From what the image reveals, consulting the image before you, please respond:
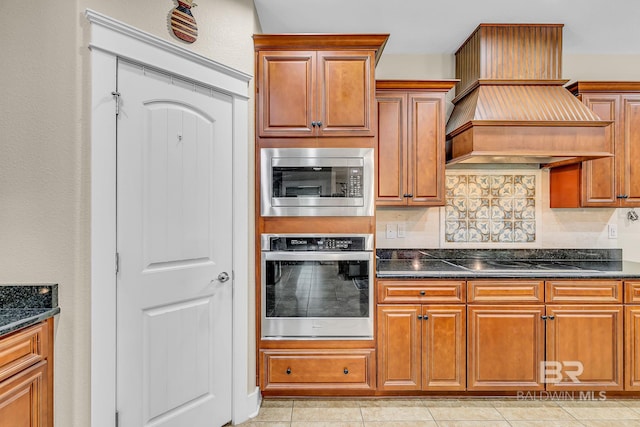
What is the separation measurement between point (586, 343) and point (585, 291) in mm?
355

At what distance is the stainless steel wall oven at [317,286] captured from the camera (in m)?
2.37

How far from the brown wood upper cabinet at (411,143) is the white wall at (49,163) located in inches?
76.5

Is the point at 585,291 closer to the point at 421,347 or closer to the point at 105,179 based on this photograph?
the point at 421,347

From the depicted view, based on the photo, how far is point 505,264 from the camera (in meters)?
2.80

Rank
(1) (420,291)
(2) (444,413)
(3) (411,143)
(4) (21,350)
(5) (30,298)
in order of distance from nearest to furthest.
Result: (4) (21,350)
(5) (30,298)
(2) (444,413)
(1) (420,291)
(3) (411,143)

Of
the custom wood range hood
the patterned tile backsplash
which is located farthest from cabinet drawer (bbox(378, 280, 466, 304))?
the custom wood range hood

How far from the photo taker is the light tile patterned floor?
7.20ft

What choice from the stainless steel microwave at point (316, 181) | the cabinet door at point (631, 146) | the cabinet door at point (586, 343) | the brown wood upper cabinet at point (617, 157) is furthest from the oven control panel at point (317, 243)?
the cabinet door at point (631, 146)

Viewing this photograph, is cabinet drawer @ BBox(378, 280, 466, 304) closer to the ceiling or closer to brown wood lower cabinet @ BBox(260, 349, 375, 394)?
brown wood lower cabinet @ BBox(260, 349, 375, 394)

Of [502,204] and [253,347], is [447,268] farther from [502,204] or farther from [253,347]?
[253,347]

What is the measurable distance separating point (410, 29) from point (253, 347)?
268cm

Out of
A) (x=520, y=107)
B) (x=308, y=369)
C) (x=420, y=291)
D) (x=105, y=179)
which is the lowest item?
(x=308, y=369)

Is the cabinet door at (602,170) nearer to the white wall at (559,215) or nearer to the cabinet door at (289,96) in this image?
the white wall at (559,215)

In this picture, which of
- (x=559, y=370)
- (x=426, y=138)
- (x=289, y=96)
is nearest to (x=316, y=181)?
(x=289, y=96)
